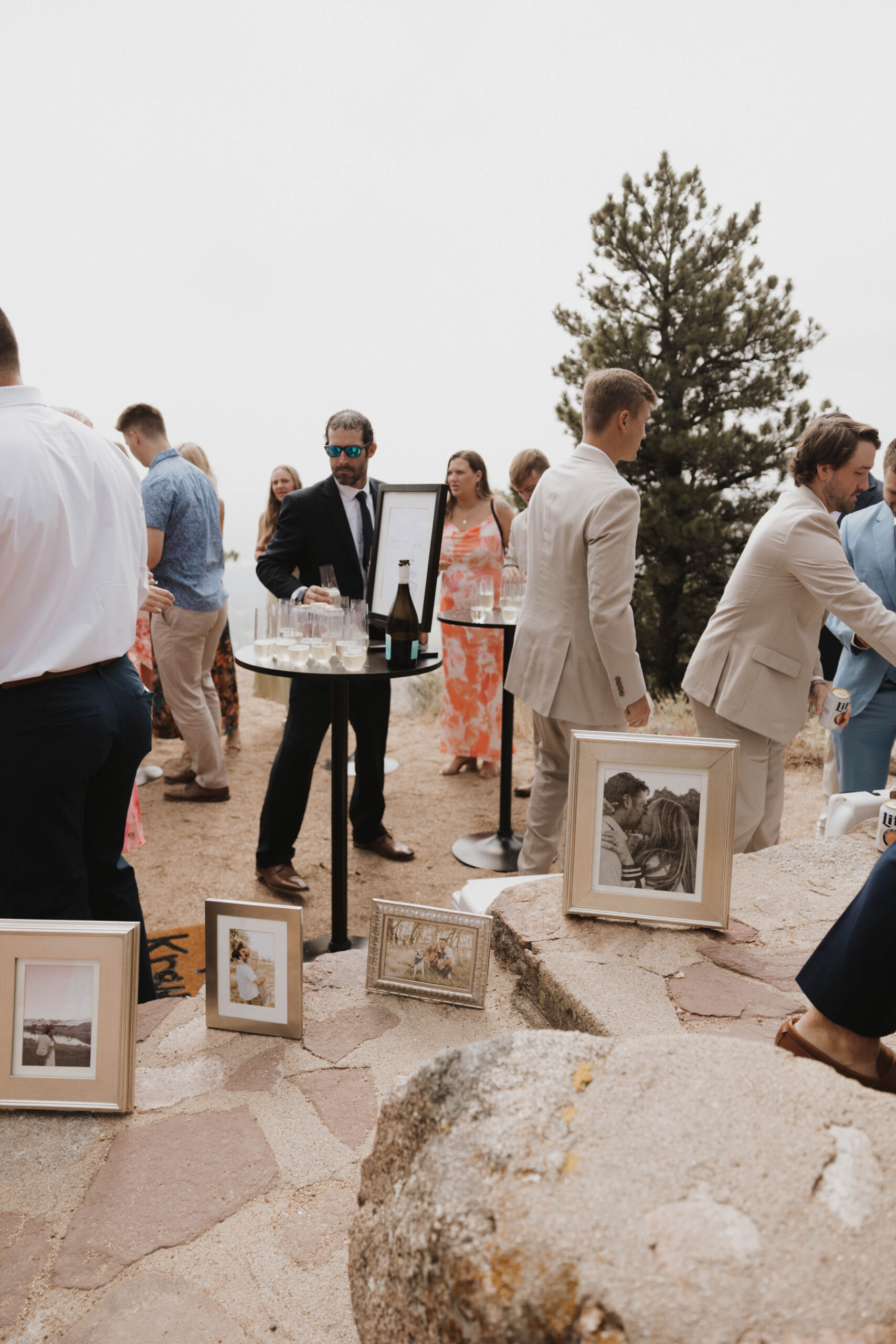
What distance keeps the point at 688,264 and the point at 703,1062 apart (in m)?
9.19

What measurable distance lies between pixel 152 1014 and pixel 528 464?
12.8 feet

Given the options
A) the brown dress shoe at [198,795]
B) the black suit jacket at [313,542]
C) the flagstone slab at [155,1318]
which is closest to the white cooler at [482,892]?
the flagstone slab at [155,1318]

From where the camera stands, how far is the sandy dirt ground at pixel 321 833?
3.66 metres

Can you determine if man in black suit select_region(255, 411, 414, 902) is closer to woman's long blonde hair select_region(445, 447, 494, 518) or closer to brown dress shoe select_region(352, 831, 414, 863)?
brown dress shoe select_region(352, 831, 414, 863)

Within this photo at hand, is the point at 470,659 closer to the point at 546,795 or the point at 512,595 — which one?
the point at 512,595

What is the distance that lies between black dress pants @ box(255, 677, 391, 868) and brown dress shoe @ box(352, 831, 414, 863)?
0.08ft

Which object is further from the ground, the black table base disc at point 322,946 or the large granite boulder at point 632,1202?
the large granite boulder at point 632,1202

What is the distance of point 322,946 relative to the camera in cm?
309

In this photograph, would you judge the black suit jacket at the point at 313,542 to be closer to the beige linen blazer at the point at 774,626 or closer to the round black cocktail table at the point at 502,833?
the round black cocktail table at the point at 502,833

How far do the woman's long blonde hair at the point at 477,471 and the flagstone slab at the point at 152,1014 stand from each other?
11.7 ft

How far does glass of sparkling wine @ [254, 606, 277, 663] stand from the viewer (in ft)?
9.39

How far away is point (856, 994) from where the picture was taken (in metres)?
1.36

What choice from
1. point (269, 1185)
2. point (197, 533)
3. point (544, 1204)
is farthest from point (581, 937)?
point (197, 533)

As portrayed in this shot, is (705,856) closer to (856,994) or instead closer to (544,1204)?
(856,994)
